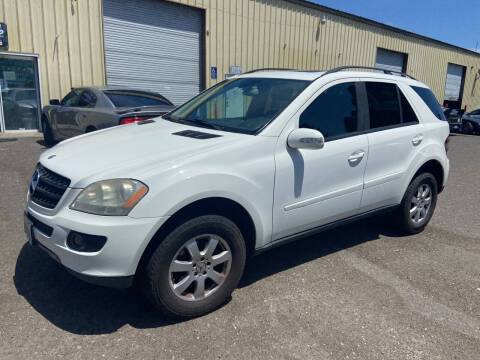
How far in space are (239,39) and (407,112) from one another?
40.2ft

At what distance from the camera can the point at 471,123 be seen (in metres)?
19.8

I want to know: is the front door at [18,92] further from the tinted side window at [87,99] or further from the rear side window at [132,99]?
the rear side window at [132,99]

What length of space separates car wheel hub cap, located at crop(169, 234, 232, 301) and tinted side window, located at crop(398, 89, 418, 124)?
252 cm

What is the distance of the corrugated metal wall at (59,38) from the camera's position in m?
11.0

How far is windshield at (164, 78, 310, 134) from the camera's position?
3244 millimetres

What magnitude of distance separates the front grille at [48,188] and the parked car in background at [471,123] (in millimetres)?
21241

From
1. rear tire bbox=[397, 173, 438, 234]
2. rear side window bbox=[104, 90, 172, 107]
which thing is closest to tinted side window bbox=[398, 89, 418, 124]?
rear tire bbox=[397, 173, 438, 234]

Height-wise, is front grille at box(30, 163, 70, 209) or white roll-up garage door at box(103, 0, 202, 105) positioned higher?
white roll-up garage door at box(103, 0, 202, 105)

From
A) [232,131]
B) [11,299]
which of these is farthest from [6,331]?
[232,131]

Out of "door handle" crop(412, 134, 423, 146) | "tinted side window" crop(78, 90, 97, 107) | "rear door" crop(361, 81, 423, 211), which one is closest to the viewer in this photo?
"rear door" crop(361, 81, 423, 211)

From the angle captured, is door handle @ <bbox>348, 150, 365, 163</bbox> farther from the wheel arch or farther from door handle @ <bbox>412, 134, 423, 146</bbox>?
the wheel arch

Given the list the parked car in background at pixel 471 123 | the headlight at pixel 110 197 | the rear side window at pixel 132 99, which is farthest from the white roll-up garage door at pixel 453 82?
the headlight at pixel 110 197

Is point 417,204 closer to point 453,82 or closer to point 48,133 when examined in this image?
point 48,133

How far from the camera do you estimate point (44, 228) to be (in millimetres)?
2615
